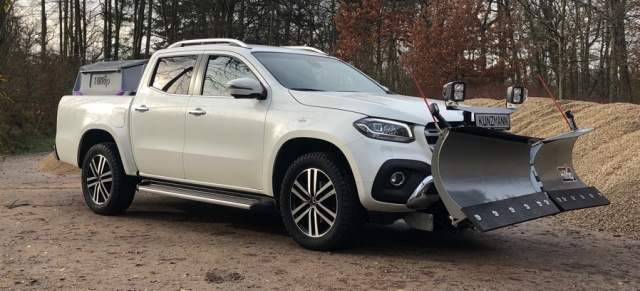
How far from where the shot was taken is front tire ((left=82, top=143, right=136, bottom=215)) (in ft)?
24.2

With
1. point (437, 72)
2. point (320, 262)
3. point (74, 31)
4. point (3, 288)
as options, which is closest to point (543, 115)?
point (320, 262)

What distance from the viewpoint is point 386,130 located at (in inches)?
206

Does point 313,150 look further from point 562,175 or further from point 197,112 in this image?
point 562,175

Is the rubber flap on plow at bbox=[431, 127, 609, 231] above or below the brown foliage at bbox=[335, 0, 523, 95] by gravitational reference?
below

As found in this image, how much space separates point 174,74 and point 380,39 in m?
28.6

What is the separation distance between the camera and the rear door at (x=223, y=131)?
6.01 m

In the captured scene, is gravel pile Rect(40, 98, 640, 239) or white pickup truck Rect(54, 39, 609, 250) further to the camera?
gravel pile Rect(40, 98, 640, 239)

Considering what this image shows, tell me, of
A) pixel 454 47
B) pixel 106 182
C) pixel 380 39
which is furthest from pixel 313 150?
pixel 380 39

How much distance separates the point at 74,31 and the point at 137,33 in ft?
11.4

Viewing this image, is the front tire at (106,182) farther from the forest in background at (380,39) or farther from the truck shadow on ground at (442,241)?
the forest in background at (380,39)

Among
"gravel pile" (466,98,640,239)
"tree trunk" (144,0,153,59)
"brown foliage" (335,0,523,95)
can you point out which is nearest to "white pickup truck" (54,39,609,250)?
"gravel pile" (466,98,640,239)

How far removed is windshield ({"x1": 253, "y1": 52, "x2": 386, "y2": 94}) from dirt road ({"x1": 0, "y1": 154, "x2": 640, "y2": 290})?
147 cm

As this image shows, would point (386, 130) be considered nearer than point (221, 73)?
Yes

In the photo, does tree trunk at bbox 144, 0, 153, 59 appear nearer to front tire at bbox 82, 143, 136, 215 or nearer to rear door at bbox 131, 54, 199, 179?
front tire at bbox 82, 143, 136, 215
